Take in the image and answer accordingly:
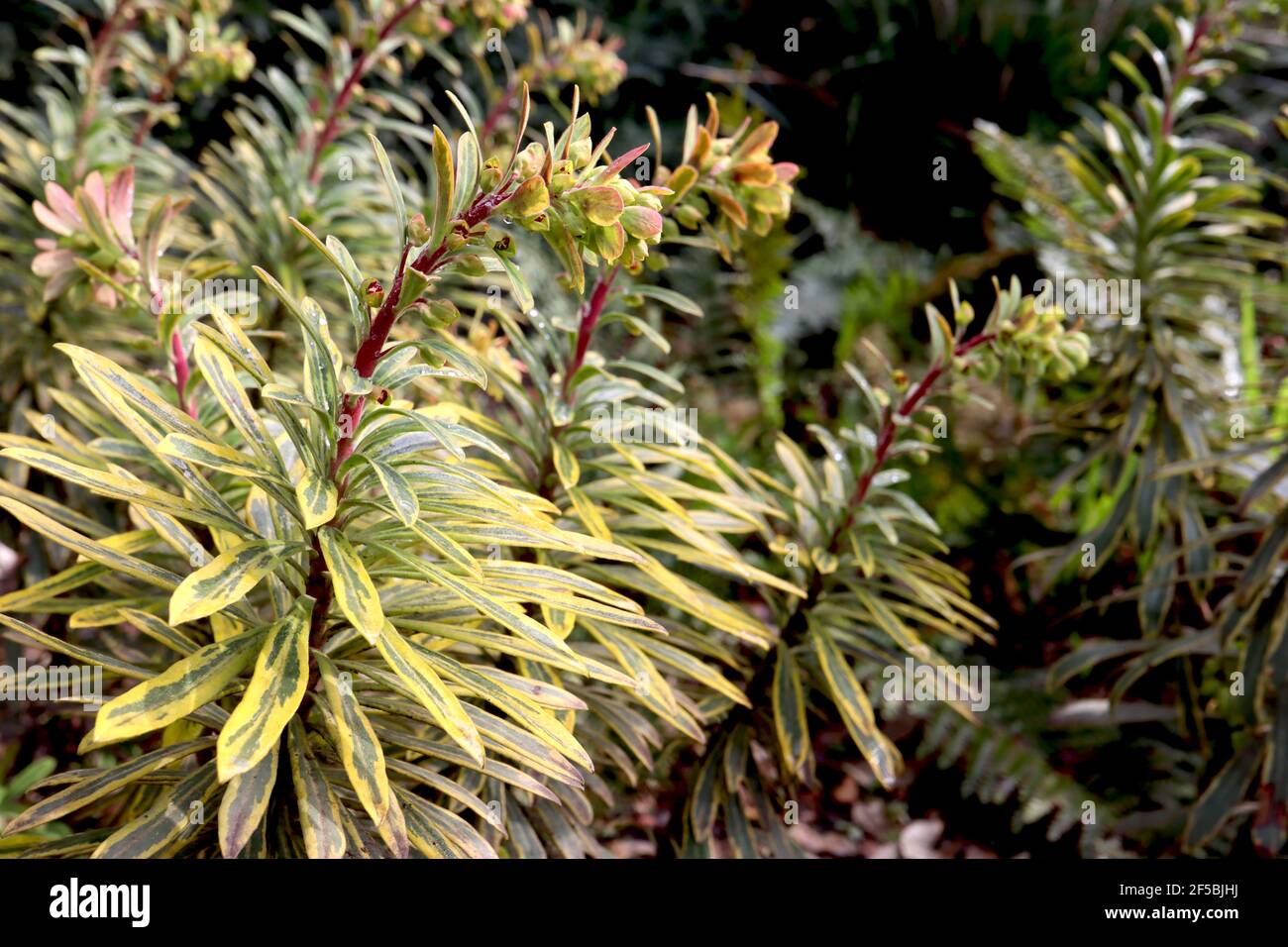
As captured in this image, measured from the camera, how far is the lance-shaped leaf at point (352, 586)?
→ 910 mm

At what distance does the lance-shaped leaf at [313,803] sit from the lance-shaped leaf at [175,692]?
0.12 metres

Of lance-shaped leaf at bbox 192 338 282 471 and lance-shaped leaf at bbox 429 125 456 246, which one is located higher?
lance-shaped leaf at bbox 429 125 456 246

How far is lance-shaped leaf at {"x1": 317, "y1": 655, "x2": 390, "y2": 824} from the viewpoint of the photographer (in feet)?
3.04

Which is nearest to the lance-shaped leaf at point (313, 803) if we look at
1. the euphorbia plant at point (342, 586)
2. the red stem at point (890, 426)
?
the euphorbia plant at point (342, 586)

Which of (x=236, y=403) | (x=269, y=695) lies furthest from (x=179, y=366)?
(x=269, y=695)

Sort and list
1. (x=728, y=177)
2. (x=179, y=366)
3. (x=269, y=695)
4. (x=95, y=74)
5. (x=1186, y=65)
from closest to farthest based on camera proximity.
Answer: (x=269, y=695)
(x=179, y=366)
(x=728, y=177)
(x=95, y=74)
(x=1186, y=65)

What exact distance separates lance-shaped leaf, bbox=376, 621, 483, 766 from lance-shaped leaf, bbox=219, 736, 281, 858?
0.45 ft

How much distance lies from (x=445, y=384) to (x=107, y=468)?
2.08 feet

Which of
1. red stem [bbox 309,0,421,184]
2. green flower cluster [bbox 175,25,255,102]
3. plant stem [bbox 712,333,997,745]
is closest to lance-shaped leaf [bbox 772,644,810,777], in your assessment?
plant stem [bbox 712,333,997,745]

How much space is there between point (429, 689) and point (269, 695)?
0.51 ft

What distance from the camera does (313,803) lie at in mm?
1007

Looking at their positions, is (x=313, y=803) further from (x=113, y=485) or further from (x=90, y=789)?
(x=113, y=485)

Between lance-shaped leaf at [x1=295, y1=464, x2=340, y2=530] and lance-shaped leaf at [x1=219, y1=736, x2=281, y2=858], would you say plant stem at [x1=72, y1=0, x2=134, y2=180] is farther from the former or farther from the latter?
lance-shaped leaf at [x1=219, y1=736, x2=281, y2=858]
